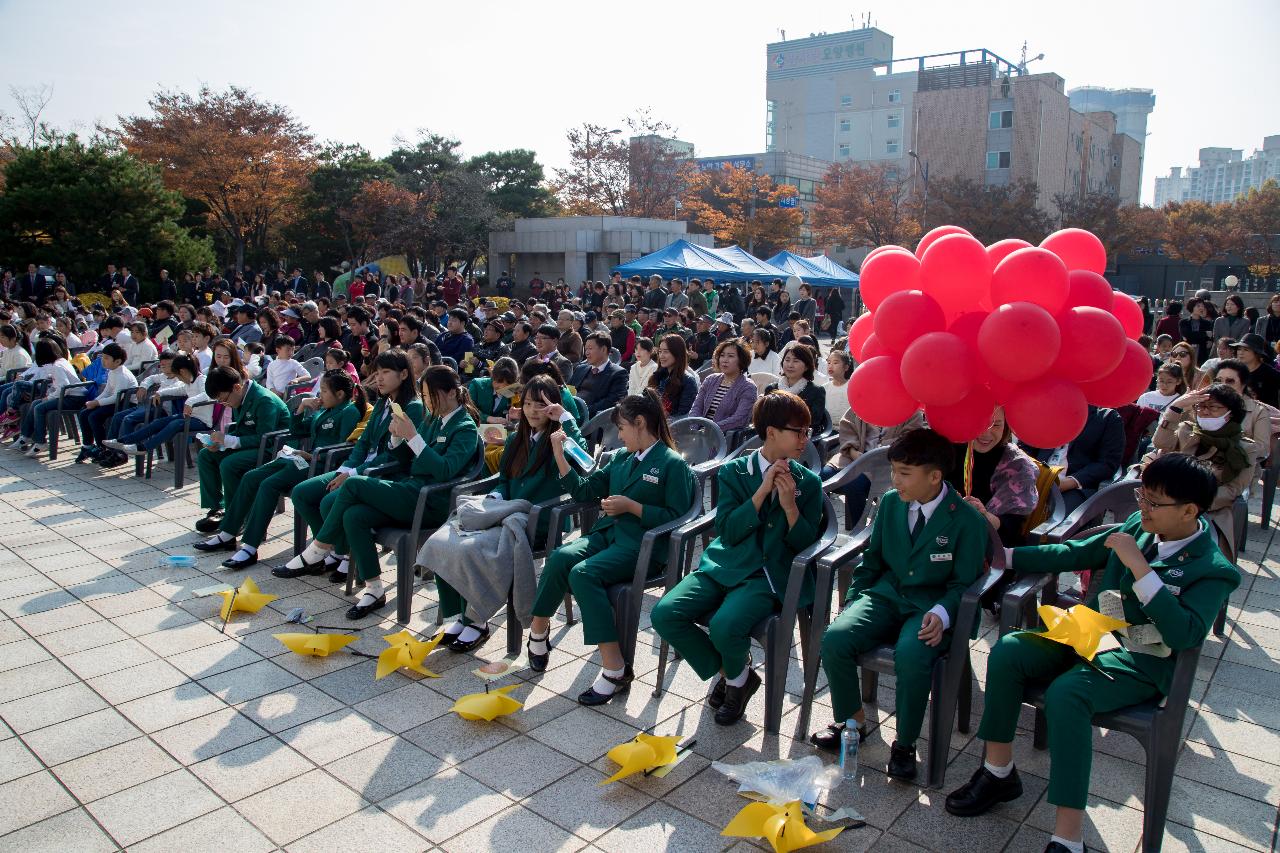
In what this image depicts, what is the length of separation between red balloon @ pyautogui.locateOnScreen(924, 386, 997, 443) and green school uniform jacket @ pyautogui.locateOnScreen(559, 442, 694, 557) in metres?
1.35

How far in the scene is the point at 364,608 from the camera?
4.85 m

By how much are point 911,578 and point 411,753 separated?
2077 mm

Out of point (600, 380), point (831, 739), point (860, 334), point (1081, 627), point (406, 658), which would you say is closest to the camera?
point (1081, 627)

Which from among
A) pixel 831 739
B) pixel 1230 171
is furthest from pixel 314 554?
pixel 1230 171

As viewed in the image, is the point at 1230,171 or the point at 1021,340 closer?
the point at 1021,340

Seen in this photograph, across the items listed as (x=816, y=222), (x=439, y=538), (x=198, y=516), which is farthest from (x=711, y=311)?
(x=816, y=222)

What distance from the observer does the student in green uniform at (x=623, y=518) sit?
402 centimetres

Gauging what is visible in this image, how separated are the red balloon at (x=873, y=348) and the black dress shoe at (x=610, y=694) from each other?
5.80 feet

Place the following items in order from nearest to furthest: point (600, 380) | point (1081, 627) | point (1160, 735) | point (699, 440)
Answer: point (1160, 735) → point (1081, 627) → point (699, 440) → point (600, 380)

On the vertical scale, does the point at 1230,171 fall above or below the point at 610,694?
above

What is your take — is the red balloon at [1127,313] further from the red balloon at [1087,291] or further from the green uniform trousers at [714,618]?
the green uniform trousers at [714,618]

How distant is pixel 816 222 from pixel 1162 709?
3876cm

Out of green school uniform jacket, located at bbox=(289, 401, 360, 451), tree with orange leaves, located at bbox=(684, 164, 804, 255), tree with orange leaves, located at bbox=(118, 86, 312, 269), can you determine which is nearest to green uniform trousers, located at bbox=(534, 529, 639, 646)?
green school uniform jacket, located at bbox=(289, 401, 360, 451)

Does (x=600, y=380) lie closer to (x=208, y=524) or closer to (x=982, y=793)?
(x=208, y=524)
